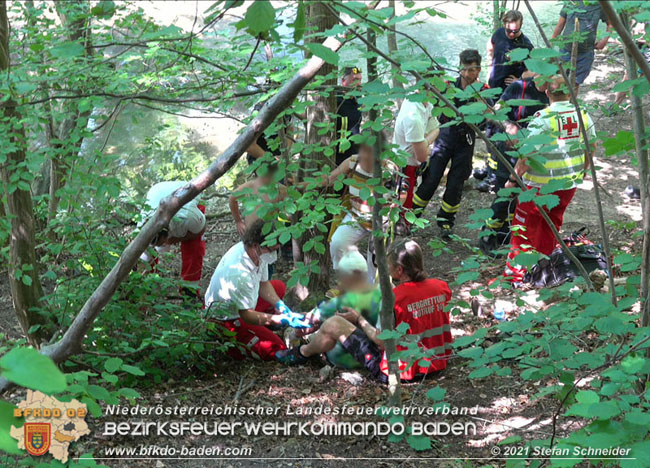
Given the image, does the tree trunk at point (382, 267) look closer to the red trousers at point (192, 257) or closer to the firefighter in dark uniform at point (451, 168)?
the red trousers at point (192, 257)

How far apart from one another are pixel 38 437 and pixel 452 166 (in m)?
4.67

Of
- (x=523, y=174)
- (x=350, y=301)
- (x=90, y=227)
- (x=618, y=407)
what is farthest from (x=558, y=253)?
(x=90, y=227)

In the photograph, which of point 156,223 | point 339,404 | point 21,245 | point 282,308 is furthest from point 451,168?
point 156,223

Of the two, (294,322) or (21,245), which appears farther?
(294,322)

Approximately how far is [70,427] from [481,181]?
19.4 feet

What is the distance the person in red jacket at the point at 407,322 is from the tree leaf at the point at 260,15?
2390mm

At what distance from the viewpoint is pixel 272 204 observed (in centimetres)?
277

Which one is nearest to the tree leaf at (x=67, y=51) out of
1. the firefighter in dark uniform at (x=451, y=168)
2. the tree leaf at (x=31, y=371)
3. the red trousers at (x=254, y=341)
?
the tree leaf at (x=31, y=371)

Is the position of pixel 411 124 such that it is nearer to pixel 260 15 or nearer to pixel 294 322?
pixel 294 322

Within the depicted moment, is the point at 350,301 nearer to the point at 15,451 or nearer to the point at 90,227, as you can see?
the point at 90,227

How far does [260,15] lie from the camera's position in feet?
4.09

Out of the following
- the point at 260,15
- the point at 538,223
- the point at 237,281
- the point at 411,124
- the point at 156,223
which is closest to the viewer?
the point at 260,15

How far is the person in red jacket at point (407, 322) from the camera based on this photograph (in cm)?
351

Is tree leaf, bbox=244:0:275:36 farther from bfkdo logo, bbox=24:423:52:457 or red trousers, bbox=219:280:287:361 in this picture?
red trousers, bbox=219:280:287:361
